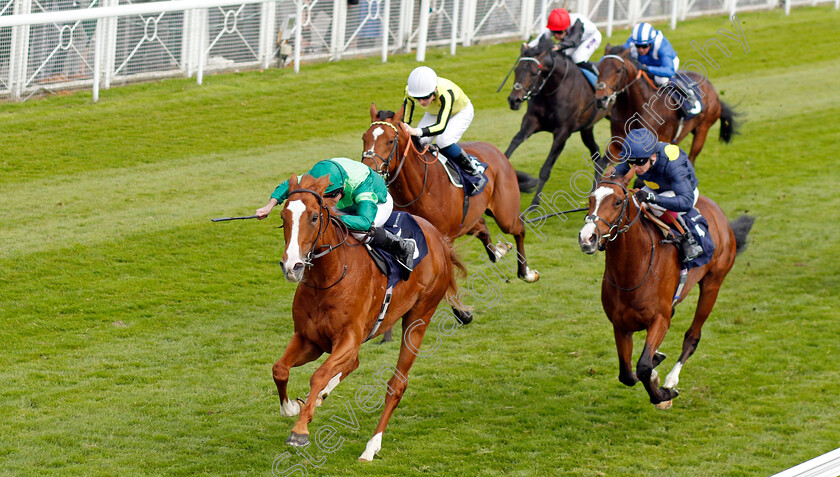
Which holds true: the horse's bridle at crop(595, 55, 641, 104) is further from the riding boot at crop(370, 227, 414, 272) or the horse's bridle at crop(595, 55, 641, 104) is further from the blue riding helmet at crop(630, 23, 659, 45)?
the riding boot at crop(370, 227, 414, 272)

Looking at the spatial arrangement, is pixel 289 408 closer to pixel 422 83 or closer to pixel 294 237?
pixel 294 237

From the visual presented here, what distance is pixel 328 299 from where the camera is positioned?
579 centimetres

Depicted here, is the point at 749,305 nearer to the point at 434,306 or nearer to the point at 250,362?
the point at 434,306

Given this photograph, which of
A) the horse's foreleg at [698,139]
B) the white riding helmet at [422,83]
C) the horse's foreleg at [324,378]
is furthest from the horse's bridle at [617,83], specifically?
the horse's foreleg at [324,378]

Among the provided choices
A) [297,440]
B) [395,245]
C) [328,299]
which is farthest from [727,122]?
[297,440]

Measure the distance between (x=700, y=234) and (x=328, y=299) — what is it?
3.01m

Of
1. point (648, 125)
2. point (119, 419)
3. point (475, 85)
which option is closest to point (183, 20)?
point (475, 85)

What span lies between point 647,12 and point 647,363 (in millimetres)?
16027

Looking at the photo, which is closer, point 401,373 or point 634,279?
point 401,373

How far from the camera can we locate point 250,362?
7934 mm

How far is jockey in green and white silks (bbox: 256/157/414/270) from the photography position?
5.77 m

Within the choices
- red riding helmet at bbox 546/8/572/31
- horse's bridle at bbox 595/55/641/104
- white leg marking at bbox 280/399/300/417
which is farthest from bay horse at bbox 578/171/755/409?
red riding helmet at bbox 546/8/572/31

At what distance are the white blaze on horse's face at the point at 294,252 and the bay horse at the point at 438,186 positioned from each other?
2.31 m

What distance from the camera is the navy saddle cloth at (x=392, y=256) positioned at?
6246mm
